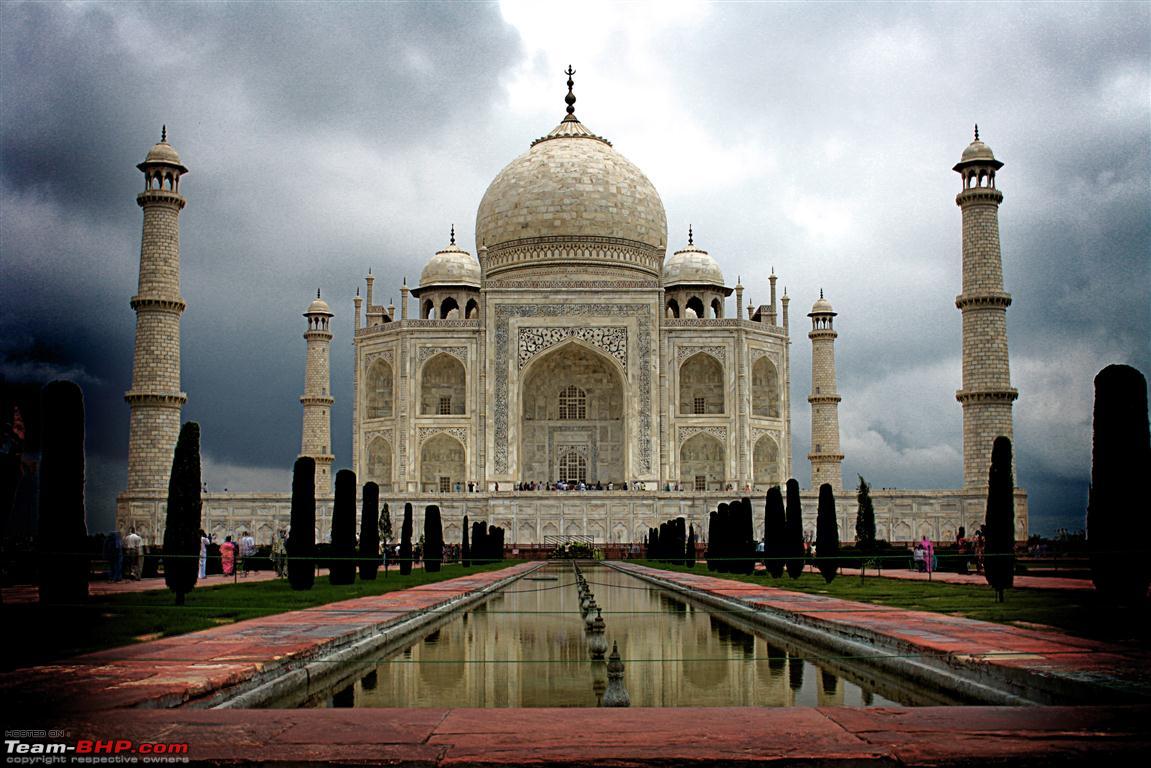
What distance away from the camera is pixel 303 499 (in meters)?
10.4

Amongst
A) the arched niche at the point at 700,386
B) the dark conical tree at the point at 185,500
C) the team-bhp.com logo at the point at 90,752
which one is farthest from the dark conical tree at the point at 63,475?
the arched niche at the point at 700,386

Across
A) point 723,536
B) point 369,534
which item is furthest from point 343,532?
point 723,536

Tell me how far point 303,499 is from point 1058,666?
816 cm

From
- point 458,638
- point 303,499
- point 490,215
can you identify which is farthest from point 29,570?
point 490,215

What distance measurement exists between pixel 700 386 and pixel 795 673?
72.3 feet

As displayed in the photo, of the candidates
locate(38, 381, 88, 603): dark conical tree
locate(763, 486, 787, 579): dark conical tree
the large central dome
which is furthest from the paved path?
the large central dome

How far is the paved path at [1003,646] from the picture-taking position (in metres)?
3.12

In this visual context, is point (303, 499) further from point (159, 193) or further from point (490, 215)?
point (490, 215)

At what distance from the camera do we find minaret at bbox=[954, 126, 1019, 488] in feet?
68.1

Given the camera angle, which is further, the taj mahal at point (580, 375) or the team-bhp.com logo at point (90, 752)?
the taj mahal at point (580, 375)

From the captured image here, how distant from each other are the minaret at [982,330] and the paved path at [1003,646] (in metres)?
15.4

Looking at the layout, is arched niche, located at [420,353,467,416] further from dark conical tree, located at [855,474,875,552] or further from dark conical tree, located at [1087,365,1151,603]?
dark conical tree, located at [1087,365,1151,603]

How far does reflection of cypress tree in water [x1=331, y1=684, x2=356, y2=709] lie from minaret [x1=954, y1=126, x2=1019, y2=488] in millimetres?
18951

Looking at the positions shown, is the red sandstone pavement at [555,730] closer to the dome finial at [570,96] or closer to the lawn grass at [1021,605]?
the lawn grass at [1021,605]
